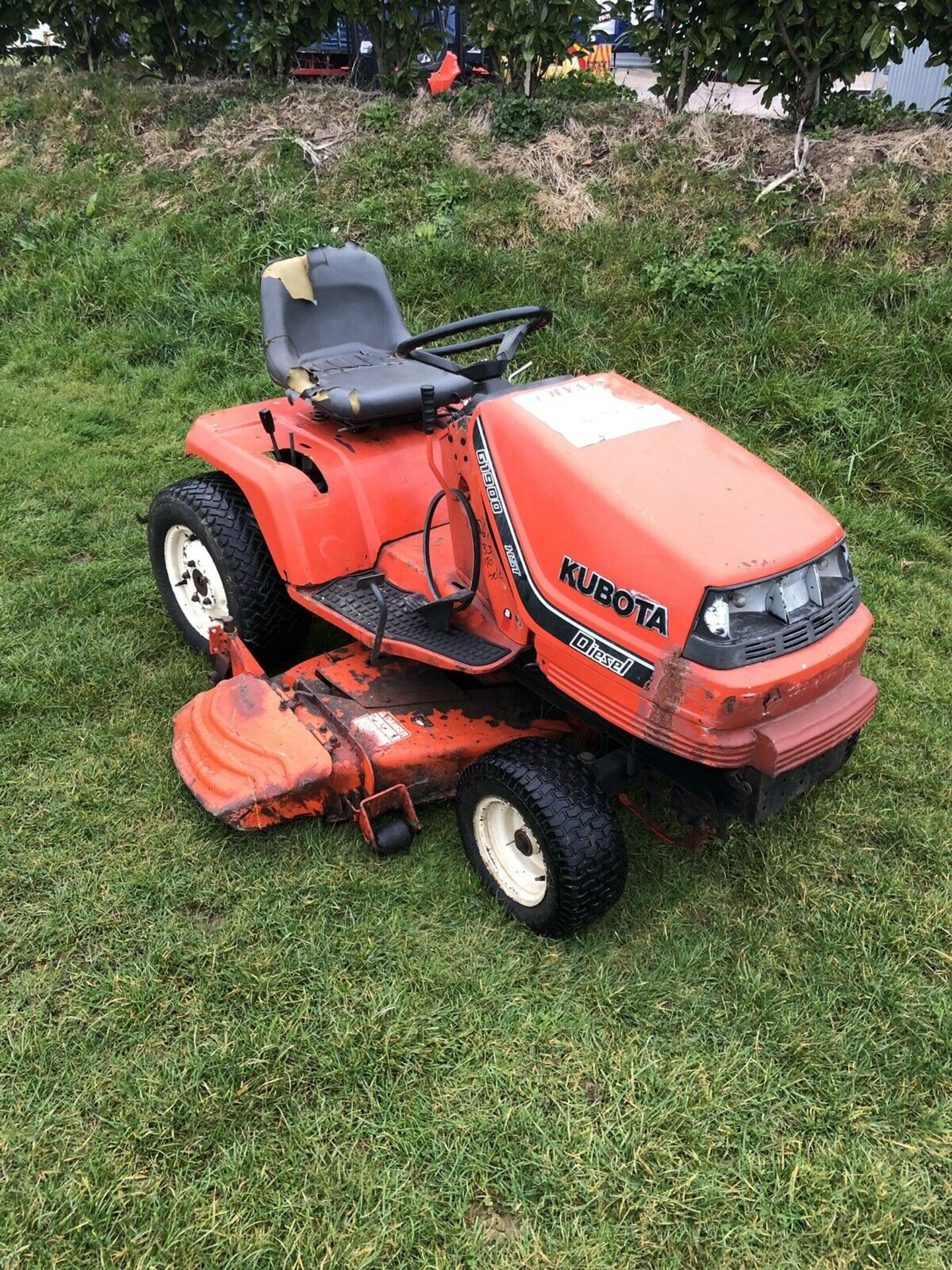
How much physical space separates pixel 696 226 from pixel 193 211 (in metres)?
3.29

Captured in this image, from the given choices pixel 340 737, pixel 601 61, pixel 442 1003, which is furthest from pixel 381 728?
pixel 601 61

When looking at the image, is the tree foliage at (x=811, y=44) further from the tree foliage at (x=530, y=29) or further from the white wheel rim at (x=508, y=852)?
the white wheel rim at (x=508, y=852)

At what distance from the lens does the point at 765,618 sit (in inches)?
85.7

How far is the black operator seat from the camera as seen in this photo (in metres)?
3.06

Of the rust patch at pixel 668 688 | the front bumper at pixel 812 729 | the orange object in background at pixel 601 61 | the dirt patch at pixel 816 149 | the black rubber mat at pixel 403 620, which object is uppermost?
the orange object in background at pixel 601 61

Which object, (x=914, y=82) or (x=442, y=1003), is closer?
(x=442, y=1003)

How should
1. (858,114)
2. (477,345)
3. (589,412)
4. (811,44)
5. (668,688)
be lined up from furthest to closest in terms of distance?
(858,114) → (811,44) → (477,345) → (589,412) → (668,688)

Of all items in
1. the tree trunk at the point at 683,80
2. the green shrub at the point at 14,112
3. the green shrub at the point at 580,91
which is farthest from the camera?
the green shrub at the point at 14,112

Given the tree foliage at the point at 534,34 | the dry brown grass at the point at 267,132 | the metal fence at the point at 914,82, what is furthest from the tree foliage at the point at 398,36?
the metal fence at the point at 914,82

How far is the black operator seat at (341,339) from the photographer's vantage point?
120 inches

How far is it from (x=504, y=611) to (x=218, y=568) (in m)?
1.12

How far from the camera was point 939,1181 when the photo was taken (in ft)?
6.56

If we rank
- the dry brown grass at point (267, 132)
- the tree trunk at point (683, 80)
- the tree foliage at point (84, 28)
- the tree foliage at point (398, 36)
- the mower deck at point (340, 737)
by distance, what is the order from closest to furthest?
the mower deck at point (340, 737)
the tree trunk at point (683, 80)
the tree foliage at point (398, 36)
the dry brown grass at point (267, 132)
the tree foliage at point (84, 28)

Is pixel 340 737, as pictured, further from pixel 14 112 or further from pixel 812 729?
pixel 14 112
